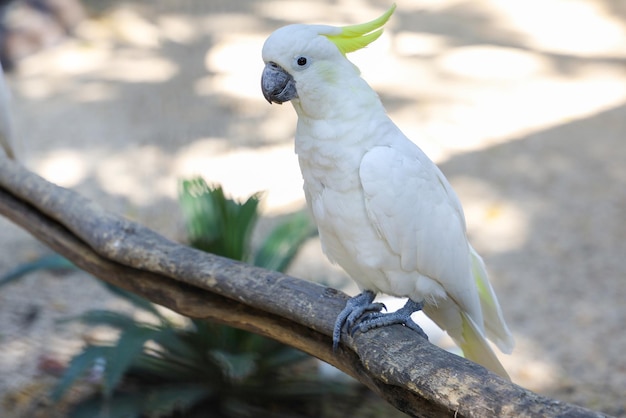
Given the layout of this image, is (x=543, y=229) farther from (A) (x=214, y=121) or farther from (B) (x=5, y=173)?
(B) (x=5, y=173)

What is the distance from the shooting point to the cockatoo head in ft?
4.82

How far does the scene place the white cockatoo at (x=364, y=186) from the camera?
58.9 inches

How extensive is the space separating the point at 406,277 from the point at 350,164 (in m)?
0.28

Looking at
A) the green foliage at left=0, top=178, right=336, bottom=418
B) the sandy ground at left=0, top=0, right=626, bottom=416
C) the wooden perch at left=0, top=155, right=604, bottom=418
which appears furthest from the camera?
the sandy ground at left=0, top=0, right=626, bottom=416

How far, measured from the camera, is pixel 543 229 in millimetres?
3266

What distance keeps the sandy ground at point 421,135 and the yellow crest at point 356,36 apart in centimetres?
95

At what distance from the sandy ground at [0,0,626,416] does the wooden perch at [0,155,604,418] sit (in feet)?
2.30

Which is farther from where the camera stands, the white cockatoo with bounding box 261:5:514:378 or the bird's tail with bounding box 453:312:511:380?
the bird's tail with bounding box 453:312:511:380

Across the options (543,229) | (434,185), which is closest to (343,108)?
(434,185)

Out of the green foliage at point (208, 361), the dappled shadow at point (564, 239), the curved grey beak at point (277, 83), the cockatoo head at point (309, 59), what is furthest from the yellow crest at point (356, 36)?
the dappled shadow at point (564, 239)

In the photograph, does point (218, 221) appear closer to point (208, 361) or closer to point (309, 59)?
point (208, 361)

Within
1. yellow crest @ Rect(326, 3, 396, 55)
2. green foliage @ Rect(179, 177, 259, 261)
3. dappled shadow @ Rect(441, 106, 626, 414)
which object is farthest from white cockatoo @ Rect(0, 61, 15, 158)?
dappled shadow @ Rect(441, 106, 626, 414)

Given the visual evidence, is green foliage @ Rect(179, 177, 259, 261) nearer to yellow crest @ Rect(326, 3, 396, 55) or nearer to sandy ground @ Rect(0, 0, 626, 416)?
sandy ground @ Rect(0, 0, 626, 416)

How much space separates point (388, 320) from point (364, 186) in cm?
27
